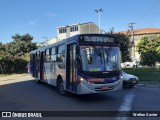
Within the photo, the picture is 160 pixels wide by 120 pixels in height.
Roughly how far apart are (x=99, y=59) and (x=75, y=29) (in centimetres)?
6678

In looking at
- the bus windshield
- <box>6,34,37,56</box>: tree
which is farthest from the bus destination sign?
<box>6,34,37,56</box>: tree

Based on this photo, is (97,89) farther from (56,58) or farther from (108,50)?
(56,58)

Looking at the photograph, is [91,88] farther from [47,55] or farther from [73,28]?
[73,28]

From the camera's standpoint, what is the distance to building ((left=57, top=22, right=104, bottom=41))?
76812mm

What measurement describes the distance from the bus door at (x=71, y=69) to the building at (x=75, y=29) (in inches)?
2500

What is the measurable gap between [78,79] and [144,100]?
3.30 m

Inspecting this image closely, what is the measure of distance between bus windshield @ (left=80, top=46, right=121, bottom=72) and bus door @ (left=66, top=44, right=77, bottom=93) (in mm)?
708

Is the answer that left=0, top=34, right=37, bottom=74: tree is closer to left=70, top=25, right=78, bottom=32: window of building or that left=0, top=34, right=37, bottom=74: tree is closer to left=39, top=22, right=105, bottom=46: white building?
left=39, top=22, right=105, bottom=46: white building

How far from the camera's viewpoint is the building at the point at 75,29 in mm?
76812

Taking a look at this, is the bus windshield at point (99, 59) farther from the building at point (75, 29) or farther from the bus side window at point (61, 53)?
the building at point (75, 29)

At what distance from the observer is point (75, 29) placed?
78125 millimetres

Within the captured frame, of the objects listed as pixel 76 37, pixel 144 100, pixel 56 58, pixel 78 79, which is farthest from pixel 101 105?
pixel 56 58

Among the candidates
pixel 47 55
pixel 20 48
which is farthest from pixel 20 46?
pixel 47 55

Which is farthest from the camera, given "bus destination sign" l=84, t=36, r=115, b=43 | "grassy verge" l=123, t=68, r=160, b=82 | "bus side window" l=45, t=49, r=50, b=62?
"grassy verge" l=123, t=68, r=160, b=82
